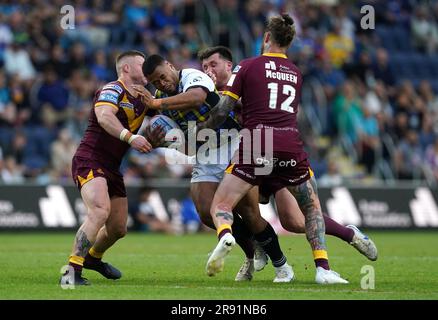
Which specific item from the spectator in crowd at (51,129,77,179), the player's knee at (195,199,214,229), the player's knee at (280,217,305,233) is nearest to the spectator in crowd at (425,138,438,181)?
the spectator in crowd at (51,129,77,179)

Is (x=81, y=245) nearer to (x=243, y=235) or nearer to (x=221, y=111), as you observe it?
(x=221, y=111)

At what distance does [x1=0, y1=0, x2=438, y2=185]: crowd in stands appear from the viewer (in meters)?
23.3

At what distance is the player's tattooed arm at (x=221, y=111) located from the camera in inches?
434

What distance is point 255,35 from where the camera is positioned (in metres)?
28.0

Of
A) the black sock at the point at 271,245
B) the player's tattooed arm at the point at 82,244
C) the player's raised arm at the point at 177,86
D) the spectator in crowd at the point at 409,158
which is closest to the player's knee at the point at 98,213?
the player's tattooed arm at the point at 82,244

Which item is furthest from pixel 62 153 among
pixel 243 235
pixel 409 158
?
pixel 243 235

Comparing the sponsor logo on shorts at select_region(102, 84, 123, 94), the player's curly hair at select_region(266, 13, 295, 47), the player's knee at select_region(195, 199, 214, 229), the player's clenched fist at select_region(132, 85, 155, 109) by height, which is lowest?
the player's knee at select_region(195, 199, 214, 229)

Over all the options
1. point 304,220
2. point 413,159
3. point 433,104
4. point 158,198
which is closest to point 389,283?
point 304,220

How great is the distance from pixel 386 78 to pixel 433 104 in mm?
1521

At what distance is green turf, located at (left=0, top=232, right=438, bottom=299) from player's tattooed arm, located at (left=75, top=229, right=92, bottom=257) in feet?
1.25

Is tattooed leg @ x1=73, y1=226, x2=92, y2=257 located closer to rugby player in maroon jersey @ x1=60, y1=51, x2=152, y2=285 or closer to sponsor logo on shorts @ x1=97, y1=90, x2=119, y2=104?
rugby player in maroon jersey @ x1=60, y1=51, x2=152, y2=285

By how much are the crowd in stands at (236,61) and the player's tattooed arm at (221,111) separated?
11921mm

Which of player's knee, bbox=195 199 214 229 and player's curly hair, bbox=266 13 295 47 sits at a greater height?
player's curly hair, bbox=266 13 295 47

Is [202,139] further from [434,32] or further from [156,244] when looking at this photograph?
[434,32]
